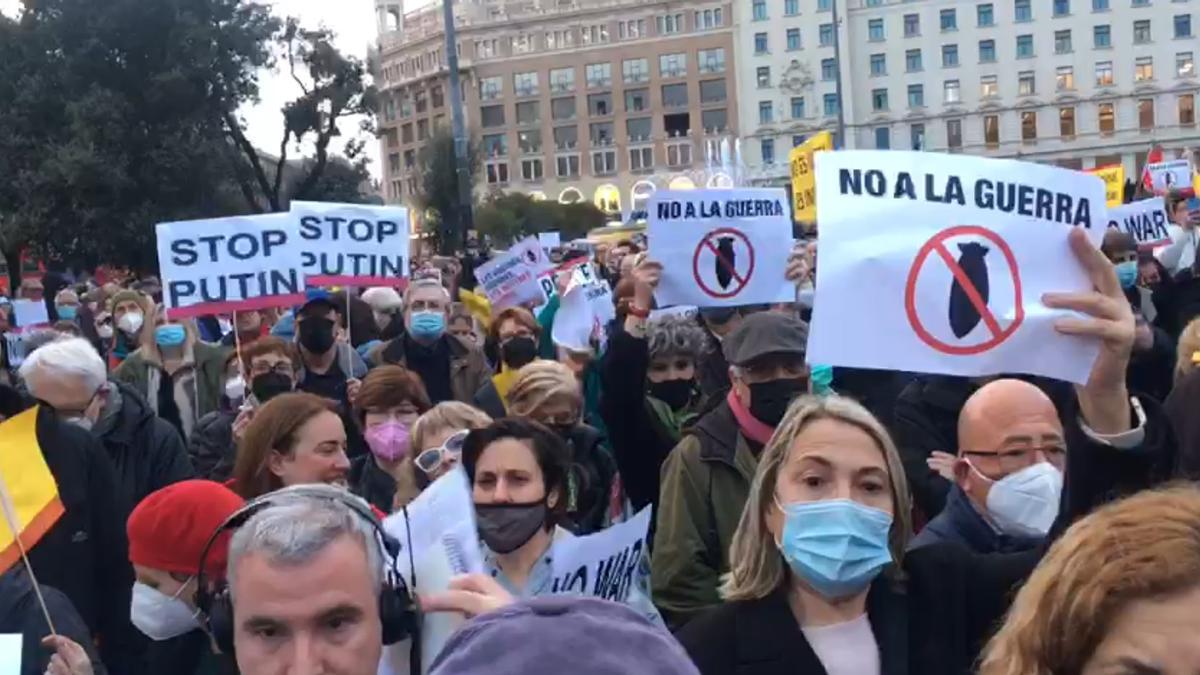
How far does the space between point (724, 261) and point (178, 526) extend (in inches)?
156

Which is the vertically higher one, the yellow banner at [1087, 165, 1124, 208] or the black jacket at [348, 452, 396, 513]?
the yellow banner at [1087, 165, 1124, 208]

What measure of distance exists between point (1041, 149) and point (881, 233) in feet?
289

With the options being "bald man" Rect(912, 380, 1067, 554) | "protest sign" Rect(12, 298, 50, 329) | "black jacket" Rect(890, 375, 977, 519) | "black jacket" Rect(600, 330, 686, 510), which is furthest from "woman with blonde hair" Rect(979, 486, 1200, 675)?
"protest sign" Rect(12, 298, 50, 329)

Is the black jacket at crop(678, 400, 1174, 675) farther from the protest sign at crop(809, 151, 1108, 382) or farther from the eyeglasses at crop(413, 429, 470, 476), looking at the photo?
the eyeglasses at crop(413, 429, 470, 476)

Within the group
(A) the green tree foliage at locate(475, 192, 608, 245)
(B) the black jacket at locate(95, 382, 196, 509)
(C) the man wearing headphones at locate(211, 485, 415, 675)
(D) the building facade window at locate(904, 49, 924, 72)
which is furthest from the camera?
(D) the building facade window at locate(904, 49, 924, 72)

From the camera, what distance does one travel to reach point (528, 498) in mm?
3465

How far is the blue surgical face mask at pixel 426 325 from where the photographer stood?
7.13 metres

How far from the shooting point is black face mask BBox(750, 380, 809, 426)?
3818 millimetres

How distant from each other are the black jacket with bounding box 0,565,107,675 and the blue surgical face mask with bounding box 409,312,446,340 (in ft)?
13.4

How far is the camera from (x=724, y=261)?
6.50m

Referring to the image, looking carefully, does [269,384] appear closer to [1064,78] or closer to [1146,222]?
[1146,222]

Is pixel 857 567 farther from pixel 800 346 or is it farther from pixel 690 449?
pixel 800 346

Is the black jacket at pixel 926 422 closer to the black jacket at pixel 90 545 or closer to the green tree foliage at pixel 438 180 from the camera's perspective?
the black jacket at pixel 90 545

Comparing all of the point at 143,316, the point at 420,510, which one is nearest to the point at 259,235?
the point at 143,316
